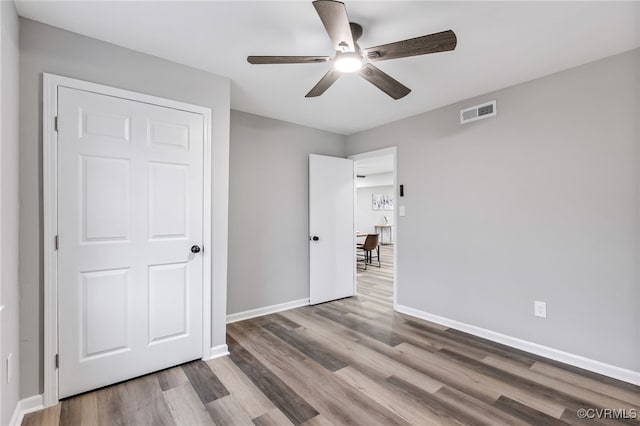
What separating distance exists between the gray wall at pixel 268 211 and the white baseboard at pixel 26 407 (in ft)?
5.73

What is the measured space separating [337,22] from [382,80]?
68cm

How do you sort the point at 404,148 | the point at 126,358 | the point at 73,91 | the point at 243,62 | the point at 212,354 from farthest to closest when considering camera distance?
the point at 404,148
the point at 212,354
the point at 243,62
the point at 126,358
the point at 73,91

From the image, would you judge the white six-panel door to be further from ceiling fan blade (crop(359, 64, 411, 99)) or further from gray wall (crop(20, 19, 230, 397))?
ceiling fan blade (crop(359, 64, 411, 99))

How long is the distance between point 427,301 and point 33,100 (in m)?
3.93

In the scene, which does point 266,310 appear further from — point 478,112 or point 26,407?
point 478,112

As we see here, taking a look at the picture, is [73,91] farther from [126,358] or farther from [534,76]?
[534,76]

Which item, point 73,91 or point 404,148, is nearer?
point 73,91

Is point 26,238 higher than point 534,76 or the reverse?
the reverse

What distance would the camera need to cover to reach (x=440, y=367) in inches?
96.0

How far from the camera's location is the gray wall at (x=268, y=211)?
3.53m

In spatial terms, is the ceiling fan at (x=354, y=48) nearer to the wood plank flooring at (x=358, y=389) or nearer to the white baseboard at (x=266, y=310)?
the wood plank flooring at (x=358, y=389)

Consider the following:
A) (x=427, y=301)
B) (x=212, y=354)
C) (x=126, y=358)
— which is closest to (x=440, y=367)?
(x=427, y=301)

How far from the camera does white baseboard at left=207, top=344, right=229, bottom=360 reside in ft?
8.49

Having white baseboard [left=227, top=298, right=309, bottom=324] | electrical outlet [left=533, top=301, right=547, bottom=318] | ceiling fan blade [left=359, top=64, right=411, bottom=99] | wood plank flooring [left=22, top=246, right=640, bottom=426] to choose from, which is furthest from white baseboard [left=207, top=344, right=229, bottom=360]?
electrical outlet [left=533, top=301, right=547, bottom=318]
